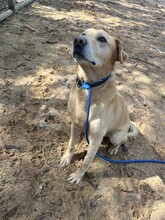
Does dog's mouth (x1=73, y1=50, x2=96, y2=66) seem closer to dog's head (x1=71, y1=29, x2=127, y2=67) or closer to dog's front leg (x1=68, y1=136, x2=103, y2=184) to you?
dog's head (x1=71, y1=29, x2=127, y2=67)

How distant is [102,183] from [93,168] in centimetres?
24

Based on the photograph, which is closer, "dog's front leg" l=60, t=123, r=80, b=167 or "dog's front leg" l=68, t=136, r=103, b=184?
"dog's front leg" l=68, t=136, r=103, b=184

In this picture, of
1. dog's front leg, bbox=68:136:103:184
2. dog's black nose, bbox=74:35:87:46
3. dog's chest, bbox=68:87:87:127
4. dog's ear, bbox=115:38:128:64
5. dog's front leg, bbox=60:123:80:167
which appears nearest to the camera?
dog's black nose, bbox=74:35:87:46

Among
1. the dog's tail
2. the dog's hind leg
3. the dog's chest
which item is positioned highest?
the dog's chest

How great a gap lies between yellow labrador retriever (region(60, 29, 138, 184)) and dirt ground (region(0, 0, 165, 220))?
0.34 m

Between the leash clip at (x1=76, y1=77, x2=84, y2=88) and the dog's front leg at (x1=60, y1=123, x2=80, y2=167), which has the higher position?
the leash clip at (x1=76, y1=77, x2=84, y2=88)

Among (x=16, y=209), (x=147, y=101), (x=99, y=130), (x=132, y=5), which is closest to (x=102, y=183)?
(x=99, y=130)

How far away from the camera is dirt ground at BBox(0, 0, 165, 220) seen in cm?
334

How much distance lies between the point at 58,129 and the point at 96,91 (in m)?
1.19

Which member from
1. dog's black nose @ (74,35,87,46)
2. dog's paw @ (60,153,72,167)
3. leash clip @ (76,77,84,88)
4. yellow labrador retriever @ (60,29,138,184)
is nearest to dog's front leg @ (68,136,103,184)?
yellow labrador retriever @ (60,29,138,184)

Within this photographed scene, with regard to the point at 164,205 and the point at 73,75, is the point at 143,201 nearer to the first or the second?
the point at 164,205

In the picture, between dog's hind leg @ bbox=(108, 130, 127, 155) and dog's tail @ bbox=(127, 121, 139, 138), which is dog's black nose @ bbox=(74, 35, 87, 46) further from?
dog's tail @ bbox=(127, 121, 139, 138)

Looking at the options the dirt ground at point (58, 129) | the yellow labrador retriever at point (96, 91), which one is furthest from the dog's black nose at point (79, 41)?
the dirt ground at point (58, 129)

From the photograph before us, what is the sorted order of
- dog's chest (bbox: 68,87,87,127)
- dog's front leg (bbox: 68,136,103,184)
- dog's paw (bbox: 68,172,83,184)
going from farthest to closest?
dog's paw (bbox: 68,172,83,184) < dog's front leg (bbox: 68,136,103,184) < dog's chest (bbox: 68,87,87,127)
